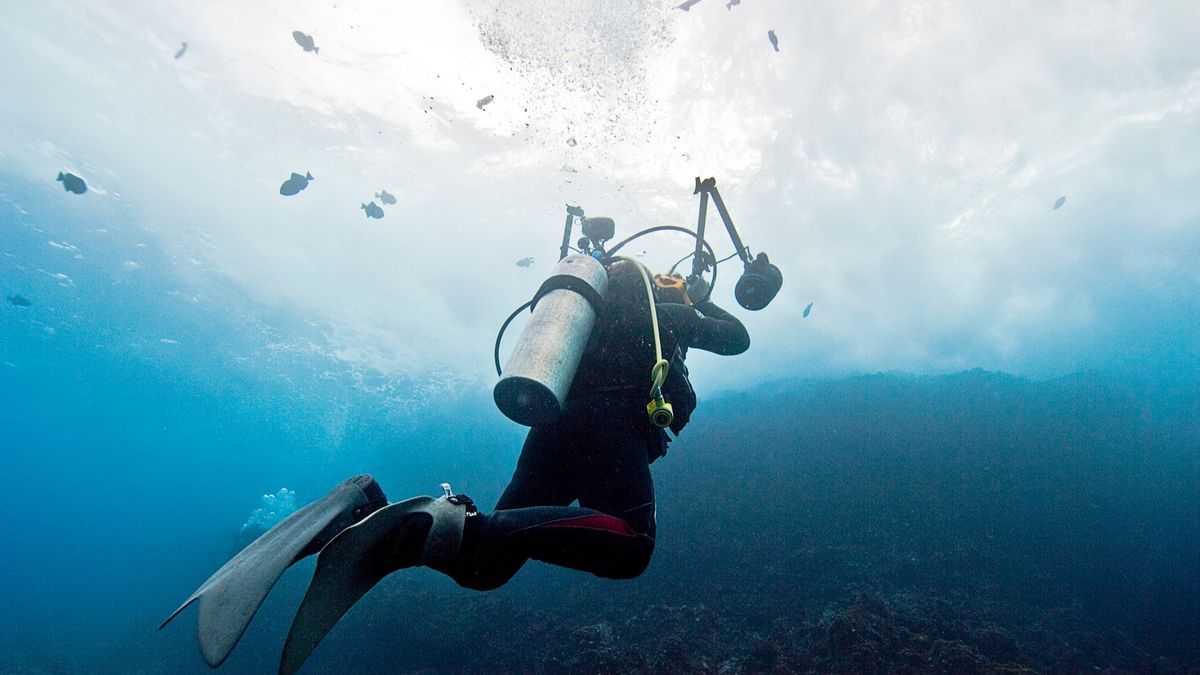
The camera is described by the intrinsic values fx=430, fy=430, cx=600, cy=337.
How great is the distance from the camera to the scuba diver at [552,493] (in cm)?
157

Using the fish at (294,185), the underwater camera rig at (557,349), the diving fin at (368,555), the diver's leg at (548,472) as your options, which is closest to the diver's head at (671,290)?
the underwater camera rig at (557,349)

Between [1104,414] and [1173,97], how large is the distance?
1558cm

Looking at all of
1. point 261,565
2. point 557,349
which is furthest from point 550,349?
point 261,565

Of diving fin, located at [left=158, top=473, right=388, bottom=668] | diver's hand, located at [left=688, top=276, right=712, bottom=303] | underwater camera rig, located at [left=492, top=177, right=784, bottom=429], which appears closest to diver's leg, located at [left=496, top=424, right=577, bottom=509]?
underwater camera rig, located at [left=492, top=177, right=784, bottom=429]

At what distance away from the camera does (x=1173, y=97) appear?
19703 millimetres

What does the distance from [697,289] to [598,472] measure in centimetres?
249

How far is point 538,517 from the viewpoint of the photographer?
1.95 m

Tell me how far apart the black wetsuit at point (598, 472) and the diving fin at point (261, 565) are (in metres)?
0.60

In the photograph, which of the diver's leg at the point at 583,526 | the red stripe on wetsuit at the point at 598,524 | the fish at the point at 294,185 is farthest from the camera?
the fish at the point at 294,185

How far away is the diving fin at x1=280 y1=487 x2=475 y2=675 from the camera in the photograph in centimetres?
150

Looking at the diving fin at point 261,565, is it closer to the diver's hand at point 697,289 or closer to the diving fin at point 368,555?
the diving fin at point 368,555

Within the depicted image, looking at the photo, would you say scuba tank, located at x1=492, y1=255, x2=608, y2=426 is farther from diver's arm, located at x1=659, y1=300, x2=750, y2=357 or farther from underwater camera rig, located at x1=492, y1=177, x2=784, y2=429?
diver's arm, located at x1=659, y1=300, x2=750, y2=357

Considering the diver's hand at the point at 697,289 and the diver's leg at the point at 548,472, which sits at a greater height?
the diver's hand at the point at 697,289

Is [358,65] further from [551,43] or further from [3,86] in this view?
[3,86]
